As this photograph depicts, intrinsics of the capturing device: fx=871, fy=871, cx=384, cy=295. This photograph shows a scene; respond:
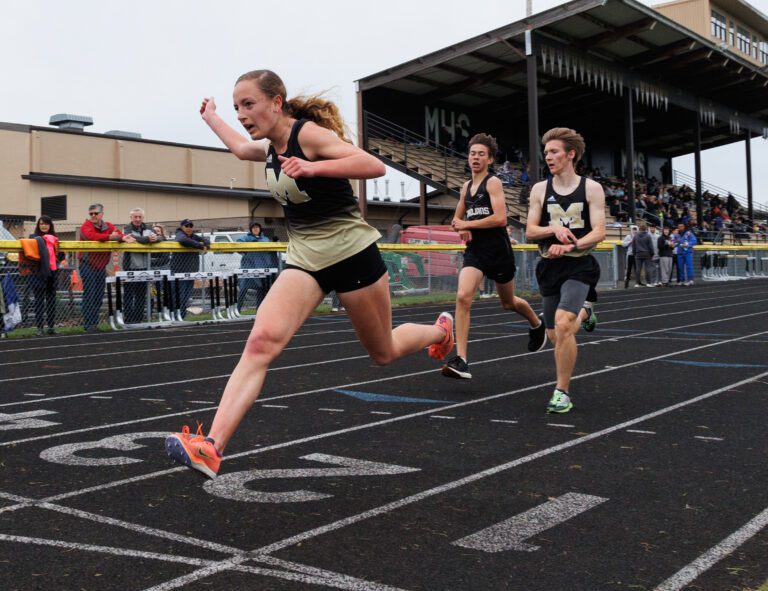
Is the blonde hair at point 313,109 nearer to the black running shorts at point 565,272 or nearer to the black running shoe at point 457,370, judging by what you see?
the black running shorts at point 565,272

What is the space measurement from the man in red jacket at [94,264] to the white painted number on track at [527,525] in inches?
425

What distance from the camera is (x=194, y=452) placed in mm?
3598

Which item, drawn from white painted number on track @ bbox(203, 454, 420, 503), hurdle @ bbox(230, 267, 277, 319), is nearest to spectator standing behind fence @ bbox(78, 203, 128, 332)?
hurdle @ bbox(230, 267, 277, 319)

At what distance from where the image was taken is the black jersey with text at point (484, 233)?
730 centimetres

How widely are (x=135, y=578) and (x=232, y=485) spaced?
1.23 metres

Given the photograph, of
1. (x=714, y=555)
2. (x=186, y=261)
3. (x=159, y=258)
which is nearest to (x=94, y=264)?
(x=159, y=258)

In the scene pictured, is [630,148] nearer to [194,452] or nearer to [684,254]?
[684,254]

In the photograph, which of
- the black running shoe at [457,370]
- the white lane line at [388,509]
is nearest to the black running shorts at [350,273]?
the white lane line at [388,509]

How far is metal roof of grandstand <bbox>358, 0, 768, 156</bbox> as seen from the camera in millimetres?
29094

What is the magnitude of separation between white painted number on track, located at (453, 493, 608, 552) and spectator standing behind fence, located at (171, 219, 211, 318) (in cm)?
1121

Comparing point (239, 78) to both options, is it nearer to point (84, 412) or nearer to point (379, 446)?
point (379, 446)

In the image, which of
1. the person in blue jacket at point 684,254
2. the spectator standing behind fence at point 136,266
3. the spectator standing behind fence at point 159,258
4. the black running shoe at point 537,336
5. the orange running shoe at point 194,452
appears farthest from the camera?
the person in blue jacket at point 684,254

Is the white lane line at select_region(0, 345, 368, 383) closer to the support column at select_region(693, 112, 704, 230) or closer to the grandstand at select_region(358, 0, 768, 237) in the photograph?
the grandstand at select_region(358, 0, 768, 237)

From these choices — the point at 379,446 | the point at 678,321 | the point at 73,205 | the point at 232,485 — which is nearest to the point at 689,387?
the point at 379,446
